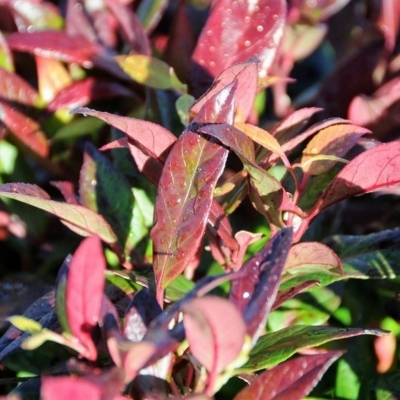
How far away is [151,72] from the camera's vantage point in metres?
1.03

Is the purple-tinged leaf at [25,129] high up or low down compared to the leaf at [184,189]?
down

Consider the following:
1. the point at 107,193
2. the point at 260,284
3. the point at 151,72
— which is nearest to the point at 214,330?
the point at 260,284

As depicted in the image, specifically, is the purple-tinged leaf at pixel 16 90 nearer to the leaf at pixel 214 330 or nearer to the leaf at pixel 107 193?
the leaf at pixel 107 193

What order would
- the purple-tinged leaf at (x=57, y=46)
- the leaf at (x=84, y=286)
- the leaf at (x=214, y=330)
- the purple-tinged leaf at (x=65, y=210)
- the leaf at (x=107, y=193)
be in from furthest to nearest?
the purple-tinged leaf at (x=57, y=46) < the leaf at (x=107, y=193) < the purple-tinged leaf at (x=65, y=210) < the leaf at (x=84, y=286) < the leaf at (x=214, y=330)

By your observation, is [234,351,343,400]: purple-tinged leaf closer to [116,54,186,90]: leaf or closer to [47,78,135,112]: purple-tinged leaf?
[116,54,186,90]: leaf

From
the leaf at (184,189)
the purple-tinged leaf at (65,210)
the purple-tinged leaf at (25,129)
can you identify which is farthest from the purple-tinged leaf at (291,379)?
the purple-tinged leaf at (25,129)

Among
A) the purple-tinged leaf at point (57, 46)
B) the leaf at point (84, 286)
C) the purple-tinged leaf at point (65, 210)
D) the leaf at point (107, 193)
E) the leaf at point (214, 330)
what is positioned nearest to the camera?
the leaf at point (214, 330)

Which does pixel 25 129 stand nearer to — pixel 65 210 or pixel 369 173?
pixel 65 210

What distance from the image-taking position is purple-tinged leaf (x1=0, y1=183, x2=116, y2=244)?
0.78m

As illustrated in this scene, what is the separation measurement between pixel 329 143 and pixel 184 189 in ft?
0.69

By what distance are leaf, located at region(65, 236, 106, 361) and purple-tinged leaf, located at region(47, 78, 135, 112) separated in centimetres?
55

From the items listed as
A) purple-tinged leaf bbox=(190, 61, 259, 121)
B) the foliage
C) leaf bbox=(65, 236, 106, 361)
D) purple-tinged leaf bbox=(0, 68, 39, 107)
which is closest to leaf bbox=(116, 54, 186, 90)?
the foliage

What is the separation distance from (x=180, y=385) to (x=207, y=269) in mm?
317

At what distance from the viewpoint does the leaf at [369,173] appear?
2.60ft
